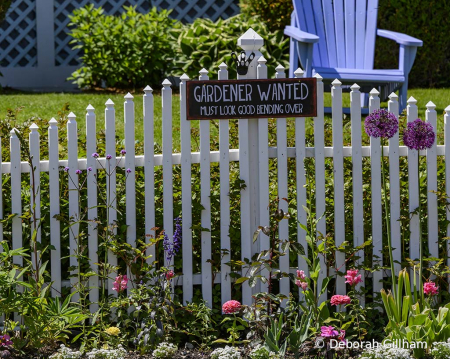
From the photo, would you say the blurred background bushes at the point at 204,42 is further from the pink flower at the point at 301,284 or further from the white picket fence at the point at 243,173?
the pink flower at the point at 301,284

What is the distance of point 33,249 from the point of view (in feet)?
11.7

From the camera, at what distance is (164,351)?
3.22m

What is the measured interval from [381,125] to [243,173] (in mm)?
744

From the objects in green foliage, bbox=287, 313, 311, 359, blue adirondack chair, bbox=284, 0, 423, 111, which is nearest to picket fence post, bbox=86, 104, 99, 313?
green foliage, bbox=287, 313, 311, 359

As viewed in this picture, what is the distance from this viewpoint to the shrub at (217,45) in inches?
318

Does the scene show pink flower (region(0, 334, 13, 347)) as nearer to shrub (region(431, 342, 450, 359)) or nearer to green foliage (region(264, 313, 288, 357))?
green foliage (region(264, 313, 288, 357))

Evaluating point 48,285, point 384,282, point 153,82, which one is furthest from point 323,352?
point 153,82

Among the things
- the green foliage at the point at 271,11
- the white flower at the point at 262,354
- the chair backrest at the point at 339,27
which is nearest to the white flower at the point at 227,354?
the white flower at the point at 262,354

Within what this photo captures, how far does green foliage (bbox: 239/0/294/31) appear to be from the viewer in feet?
29.1


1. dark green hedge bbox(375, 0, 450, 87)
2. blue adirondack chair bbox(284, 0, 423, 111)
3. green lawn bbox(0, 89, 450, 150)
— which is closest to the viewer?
green lawn bbox(0, 89, 450, 150)

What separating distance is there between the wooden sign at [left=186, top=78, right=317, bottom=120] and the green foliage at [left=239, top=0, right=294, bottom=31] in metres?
5.42

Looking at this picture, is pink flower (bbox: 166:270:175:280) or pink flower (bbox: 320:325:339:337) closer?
pink flower (bbox: 320:325:339:337)

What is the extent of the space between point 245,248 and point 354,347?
71cm
